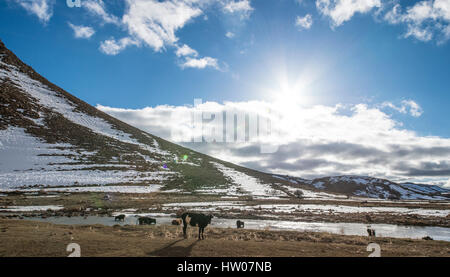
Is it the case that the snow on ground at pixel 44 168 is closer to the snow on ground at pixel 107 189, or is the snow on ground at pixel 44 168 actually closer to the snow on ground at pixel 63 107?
the snow on ground at pixel 107 189

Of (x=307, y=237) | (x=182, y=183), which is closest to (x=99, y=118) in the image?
(x=182, y=183)

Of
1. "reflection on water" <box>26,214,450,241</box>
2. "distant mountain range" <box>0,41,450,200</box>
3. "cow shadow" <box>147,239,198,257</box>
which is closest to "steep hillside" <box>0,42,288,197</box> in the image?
"distant mountain range" <box>0,41,450,200</box>

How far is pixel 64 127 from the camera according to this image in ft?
438

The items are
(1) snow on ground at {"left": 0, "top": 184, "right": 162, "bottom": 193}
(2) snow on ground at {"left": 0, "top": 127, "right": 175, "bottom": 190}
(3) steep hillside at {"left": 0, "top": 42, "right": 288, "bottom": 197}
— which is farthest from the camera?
(3) steep hillside at {"left": 0, "top": 42, "right": 288, "bottom": 197}

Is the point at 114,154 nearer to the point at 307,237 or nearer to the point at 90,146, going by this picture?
the point at 90,146

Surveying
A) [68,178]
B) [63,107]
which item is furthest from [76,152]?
[63,107]

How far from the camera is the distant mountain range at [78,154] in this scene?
84500 millimetres

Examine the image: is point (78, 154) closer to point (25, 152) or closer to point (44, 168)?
point (25, 152)

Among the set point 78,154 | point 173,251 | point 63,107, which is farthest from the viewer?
point 63,107

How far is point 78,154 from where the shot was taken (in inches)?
4375

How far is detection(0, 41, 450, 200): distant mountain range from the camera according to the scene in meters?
84.5

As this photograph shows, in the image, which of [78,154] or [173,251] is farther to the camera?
[78,154]

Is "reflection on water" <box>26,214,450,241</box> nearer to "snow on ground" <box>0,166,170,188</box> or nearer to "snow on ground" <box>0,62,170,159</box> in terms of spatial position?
"snow on ground" <box>0,166,170,188</box>
